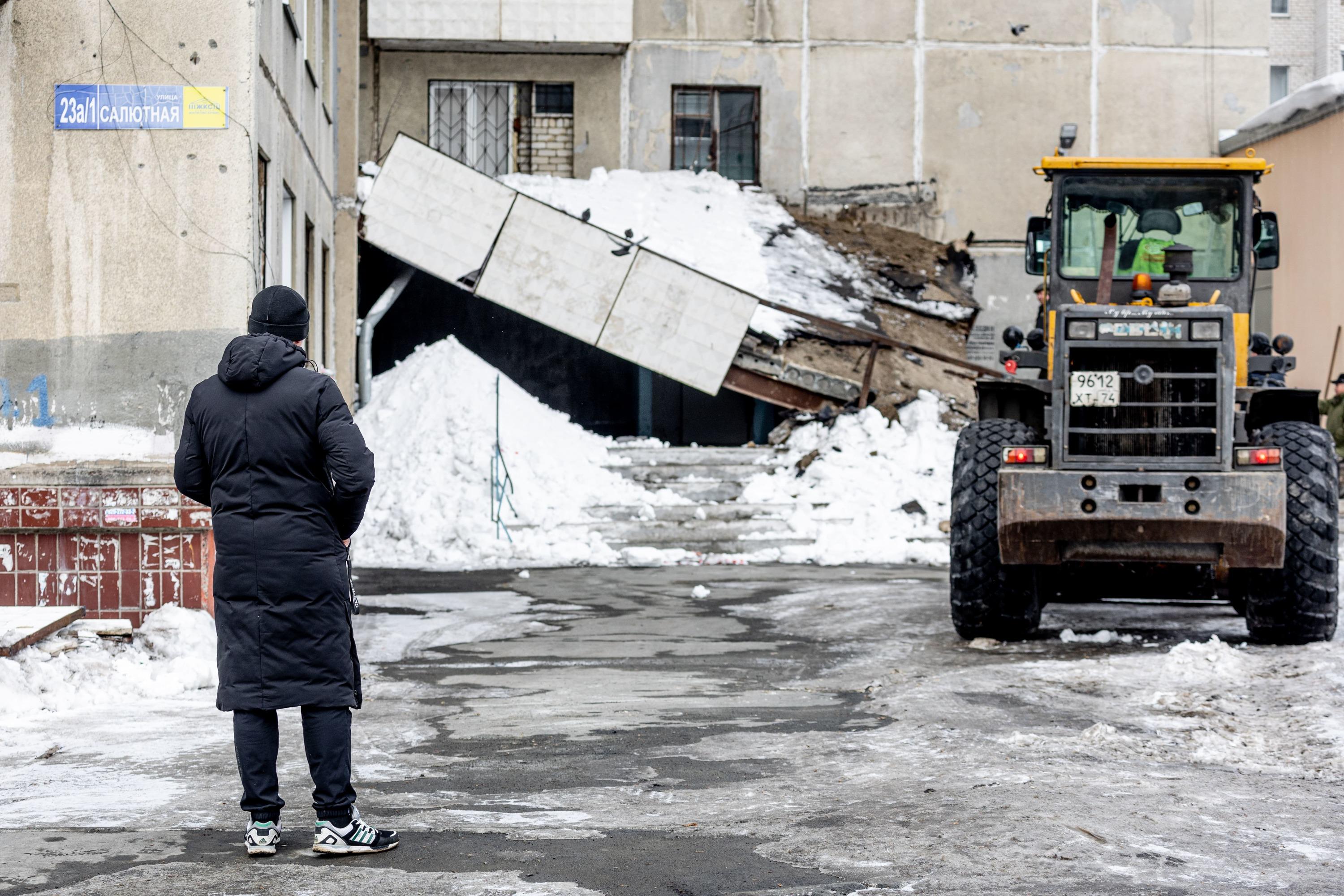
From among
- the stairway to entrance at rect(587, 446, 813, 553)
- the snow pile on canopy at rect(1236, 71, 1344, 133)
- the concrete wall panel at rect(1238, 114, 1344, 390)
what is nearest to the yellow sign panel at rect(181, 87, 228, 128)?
the stairway to entrance at rect(587, 446, 813, 553)

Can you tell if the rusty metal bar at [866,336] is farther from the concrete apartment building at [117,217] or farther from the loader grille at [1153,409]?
the concrete apartment building at [117,217]

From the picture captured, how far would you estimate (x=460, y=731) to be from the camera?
278 inches

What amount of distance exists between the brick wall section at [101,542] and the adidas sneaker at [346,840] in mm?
4961

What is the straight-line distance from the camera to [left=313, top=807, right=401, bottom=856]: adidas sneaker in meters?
4.70

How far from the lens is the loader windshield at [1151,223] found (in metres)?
10.1

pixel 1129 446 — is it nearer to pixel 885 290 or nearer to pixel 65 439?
pixel 65 439

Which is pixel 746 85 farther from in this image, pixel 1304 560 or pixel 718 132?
pixel 1304 560

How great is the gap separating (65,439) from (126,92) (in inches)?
90.6

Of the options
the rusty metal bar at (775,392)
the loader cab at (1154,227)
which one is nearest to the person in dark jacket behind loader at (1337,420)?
the rusty metal bar at (775,392)

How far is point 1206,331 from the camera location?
9.13 m

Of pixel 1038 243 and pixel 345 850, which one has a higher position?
pixel 1038 243

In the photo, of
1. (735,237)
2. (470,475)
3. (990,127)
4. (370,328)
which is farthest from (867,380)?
(990,127)

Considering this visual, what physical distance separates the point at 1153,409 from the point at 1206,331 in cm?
57

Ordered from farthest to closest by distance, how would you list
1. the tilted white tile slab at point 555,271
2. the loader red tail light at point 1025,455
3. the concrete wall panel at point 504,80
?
the concrete wall panel at point 504,80
the tilted white tile slab at point 555,271
the loader red tail light at point 1025,455
